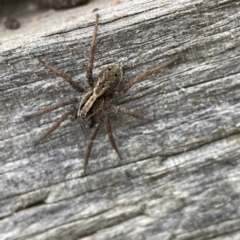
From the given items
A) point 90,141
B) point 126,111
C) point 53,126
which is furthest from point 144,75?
point 53,126

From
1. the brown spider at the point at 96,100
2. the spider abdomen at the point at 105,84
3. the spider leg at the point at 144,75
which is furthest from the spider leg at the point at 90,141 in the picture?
the spider leg at the point at 144,75

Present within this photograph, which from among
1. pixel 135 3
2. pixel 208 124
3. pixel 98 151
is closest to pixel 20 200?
pixel 98 151

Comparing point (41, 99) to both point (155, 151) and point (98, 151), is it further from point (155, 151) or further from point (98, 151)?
point (155, 151)

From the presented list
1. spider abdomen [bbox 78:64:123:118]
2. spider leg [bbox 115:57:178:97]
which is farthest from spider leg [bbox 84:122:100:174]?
spider leg [bbox 115:57:178:97]

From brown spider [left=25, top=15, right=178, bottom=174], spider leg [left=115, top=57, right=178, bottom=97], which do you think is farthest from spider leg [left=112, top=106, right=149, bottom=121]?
spider leg [left=115, top=57, right=178, bottom=97]

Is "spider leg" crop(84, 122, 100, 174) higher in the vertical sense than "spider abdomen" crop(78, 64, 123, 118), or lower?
lower

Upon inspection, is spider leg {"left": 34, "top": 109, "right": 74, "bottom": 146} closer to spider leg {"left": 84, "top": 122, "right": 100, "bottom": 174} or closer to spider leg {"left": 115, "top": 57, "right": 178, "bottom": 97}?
spider leg {"left": 84, "top": 122, "right": 100, "bottom": 174}

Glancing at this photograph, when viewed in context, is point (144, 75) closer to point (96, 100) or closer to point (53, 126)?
point (96, 100)

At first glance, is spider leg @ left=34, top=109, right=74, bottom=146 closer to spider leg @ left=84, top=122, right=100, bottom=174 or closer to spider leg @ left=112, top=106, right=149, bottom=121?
spider leg @ left=84, top=122, right=100, bottom=174
